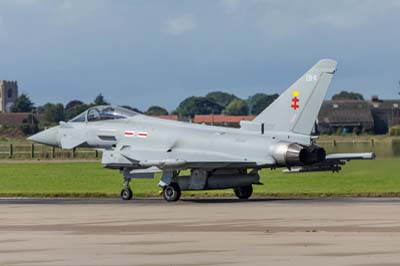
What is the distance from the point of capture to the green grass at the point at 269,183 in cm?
3847

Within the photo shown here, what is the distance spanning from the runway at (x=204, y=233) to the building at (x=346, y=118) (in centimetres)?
8152

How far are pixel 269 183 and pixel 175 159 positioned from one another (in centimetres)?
1039

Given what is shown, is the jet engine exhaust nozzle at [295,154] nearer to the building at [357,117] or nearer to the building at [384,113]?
the building at [357,117]

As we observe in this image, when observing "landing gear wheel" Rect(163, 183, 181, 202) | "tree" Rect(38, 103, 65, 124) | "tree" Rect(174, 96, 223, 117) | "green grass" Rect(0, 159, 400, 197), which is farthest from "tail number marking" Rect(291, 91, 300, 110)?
"tree" Rect(174, 96, 223, 117)

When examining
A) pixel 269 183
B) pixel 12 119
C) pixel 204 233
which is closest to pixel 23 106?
pixel 12 119

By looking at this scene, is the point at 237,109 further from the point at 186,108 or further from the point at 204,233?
the point at 204,233

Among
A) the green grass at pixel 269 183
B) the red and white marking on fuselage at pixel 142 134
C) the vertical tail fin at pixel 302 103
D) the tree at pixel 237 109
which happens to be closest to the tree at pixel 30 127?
the green grass at pixel 269 183

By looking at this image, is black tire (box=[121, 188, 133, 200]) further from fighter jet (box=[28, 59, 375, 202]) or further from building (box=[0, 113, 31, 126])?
building (box=[0, 113, 31, 126])

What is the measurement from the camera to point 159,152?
116ft

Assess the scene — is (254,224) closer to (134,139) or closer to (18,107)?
(134,139)

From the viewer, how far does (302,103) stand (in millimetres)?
33594

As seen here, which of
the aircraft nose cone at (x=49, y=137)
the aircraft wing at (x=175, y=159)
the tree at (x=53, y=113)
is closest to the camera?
the aircraft wing at (x=175, y=159)

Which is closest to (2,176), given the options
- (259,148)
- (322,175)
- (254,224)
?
(322,175)

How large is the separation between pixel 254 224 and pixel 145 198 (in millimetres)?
12674
